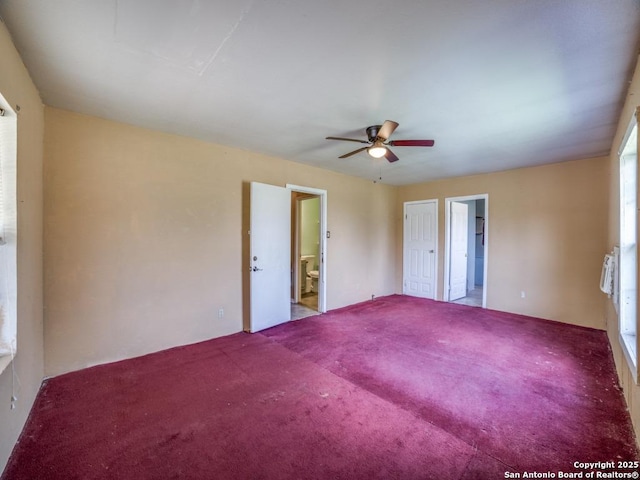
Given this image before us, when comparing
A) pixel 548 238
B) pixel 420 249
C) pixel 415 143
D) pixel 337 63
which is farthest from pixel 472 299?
pixel 337 63

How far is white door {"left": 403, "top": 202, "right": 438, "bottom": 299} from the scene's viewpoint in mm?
5836

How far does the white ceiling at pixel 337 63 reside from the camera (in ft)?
4.91

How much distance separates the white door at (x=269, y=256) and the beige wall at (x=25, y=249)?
2039mm

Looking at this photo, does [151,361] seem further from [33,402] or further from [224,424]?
[224,424]

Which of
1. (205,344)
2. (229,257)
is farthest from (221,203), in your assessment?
(205,344)

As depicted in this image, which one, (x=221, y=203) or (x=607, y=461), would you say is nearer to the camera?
(x=607, y=461)

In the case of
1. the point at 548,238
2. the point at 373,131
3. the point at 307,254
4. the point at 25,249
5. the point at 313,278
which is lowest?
the point at 313,278

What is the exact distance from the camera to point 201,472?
62.2 inches

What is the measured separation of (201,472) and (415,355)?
7.59ft

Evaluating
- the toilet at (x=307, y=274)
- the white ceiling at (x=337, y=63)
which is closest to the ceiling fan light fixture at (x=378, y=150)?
the white ceiling at (x=337, y=63)

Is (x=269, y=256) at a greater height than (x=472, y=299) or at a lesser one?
greater

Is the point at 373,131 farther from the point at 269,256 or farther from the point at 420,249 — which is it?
the point at 420,249

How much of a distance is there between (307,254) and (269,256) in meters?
2.86

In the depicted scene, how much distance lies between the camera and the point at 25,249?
2020mm
